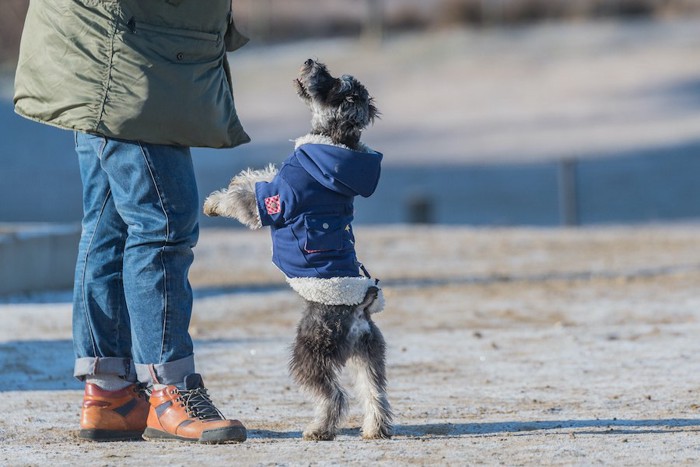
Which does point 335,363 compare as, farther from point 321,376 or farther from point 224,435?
point 224,435

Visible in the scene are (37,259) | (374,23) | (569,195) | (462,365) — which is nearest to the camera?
(462,365)

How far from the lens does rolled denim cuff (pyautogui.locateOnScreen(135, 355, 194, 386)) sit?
4.66 m

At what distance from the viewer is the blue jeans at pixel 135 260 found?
15.1ft

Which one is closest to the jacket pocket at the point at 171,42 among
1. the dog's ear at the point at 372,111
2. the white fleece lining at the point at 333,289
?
the dog's ear at the point at 372,111

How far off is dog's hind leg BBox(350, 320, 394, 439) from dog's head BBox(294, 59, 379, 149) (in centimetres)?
70

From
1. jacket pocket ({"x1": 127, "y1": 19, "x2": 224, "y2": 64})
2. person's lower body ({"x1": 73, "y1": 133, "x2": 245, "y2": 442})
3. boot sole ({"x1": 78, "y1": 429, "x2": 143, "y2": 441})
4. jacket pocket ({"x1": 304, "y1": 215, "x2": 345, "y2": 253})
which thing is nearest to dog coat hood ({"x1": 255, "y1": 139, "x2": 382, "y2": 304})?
jacket pocket ({"x1": 304, "y1": 215, "x2": 345, "y2": 253})

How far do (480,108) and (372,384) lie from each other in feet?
99.6

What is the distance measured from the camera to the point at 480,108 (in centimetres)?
3472

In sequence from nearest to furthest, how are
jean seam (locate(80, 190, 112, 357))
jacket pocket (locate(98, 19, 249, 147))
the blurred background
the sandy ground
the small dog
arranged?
the sandy ground, jacket pocket (locate(98, 19, 249, 147)), the small dog, jean seam (locate(80, 190, 112, 357)), the blurred background

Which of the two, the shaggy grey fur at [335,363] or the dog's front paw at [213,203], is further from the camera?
the dog's front paw at [213,203]

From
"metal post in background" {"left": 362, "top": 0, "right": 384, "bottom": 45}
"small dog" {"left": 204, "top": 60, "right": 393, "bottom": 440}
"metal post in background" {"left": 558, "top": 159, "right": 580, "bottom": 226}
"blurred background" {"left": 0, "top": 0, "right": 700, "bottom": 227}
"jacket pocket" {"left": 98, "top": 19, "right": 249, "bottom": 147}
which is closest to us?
"jacket pocket" {"left": 98, "top": 19, "right": 249, "bottom": 147}

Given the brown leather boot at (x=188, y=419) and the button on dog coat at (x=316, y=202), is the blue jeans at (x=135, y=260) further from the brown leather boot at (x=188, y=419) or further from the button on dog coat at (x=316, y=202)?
the button on dog coat at (x=316, y=202)

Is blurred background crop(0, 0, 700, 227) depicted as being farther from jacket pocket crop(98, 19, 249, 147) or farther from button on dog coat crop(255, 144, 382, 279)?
jacket pocket crop(98, 19, 249, 147)

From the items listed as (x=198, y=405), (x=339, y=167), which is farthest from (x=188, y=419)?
(x=339, y=167)
